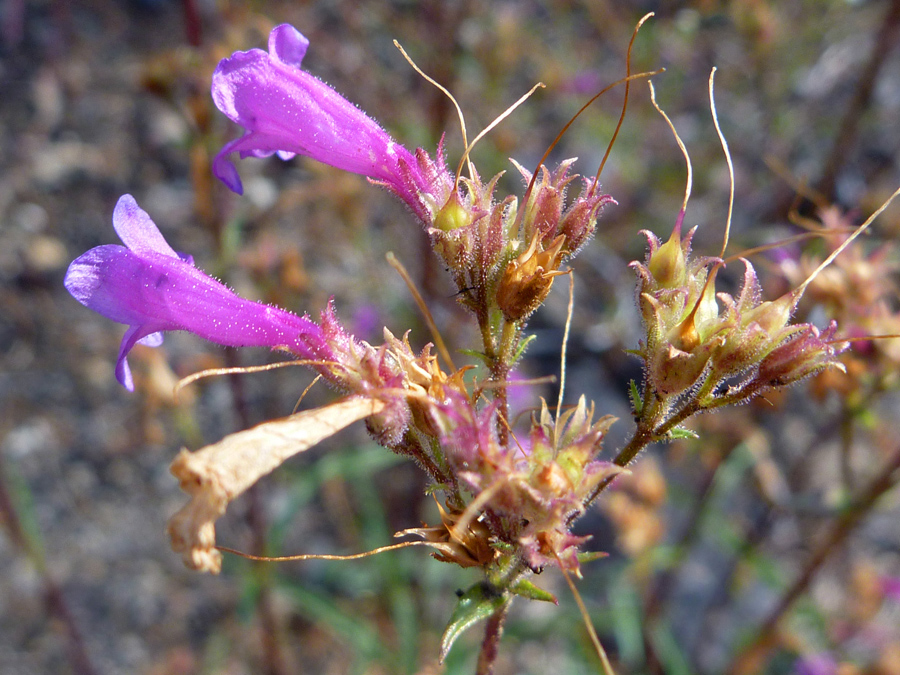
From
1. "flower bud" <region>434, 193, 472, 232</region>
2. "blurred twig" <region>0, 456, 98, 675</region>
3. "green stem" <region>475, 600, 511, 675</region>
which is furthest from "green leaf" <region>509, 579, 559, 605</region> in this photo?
"blurred twig" <region>0, 456, 98, 675</region>

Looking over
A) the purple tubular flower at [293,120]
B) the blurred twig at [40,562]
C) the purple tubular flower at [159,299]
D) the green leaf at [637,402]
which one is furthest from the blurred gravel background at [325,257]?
the green leaf at [637,402]

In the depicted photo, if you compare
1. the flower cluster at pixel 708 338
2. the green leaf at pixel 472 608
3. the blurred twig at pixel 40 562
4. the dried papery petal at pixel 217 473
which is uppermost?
the flower cluster at pixel 708 338

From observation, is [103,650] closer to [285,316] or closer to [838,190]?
[285,316]

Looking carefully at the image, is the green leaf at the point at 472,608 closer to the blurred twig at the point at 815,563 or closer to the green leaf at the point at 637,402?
the green leaf at the point at 637,402

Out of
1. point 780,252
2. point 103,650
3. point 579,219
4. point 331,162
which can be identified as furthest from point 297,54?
point 103,650

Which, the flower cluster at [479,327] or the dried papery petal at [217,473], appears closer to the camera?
the dried papery petal at [217,473]
